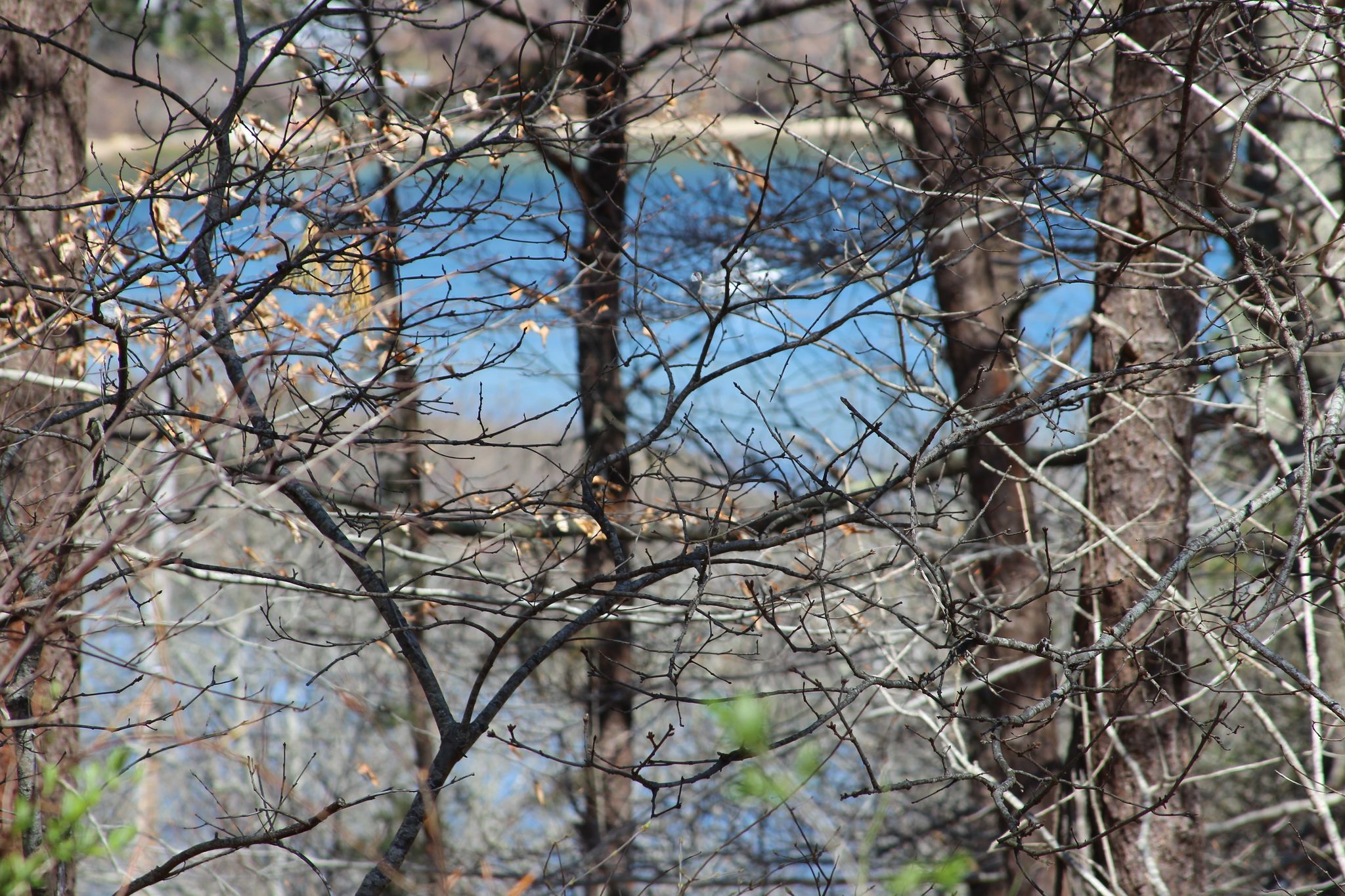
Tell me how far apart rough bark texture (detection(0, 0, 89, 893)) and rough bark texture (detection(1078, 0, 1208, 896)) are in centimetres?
458

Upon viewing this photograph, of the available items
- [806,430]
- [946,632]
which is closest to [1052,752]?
[806,430]

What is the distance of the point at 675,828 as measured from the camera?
9.65 metres

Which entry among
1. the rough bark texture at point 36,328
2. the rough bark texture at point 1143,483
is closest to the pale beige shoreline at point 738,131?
the rough bark texture at point 36,328

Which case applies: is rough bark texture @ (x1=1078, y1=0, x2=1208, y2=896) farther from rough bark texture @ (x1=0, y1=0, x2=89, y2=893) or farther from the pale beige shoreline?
rough bark texture @ (x1=0, y1=0, x2=89, y2=893)

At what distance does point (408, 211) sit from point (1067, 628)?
10.7 m

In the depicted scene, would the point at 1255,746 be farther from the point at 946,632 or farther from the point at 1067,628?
the point at 946,632

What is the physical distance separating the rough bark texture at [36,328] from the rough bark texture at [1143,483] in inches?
180

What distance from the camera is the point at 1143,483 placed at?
5633 mm

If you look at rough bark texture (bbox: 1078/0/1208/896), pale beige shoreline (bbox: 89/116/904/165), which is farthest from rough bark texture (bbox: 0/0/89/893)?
rough bark texture (bbox: 1078/0/1208/896)

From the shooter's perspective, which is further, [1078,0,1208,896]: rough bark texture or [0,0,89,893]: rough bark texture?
[1078,0,1208,896]: rough bark texture

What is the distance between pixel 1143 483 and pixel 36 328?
5271 mm

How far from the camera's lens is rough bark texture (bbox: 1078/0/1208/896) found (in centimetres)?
523

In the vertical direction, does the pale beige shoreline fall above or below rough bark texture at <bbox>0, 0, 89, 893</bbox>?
above

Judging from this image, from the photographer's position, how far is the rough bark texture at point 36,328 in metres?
3.07
